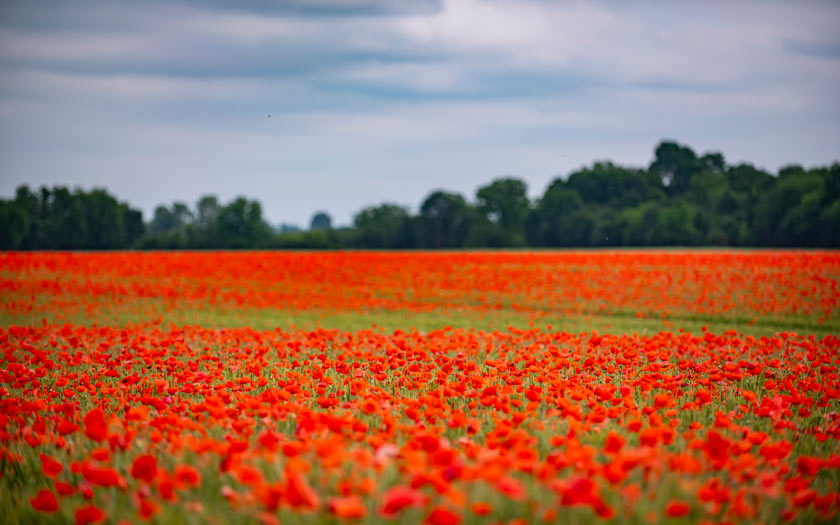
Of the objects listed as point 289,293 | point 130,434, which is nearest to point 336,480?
point 130,434

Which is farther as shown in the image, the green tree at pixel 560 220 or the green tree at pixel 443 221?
the green tree at pixel 443 221

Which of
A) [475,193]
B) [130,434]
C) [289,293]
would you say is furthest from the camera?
[475,193]

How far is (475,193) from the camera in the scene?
91.7 m

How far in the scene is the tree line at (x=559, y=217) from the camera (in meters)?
50.2

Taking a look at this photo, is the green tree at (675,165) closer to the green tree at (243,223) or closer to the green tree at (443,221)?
the green tree at (443,221)

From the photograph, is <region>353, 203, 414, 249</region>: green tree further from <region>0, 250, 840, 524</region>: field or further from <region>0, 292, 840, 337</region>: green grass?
<region>0, 250, 840, 524</region>: field

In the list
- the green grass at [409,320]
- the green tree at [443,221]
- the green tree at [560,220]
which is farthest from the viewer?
the green tree at [443,221]

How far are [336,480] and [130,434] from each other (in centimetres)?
189

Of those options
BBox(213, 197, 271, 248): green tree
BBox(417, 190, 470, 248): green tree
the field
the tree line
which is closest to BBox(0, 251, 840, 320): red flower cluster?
the field

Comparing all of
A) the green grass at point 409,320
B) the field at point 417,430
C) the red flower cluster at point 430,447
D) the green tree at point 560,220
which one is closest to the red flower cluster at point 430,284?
the green grass at point 409,320

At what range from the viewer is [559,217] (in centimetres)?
7319

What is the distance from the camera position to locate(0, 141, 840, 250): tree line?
5022 centimetres

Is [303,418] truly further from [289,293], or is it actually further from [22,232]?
[22,232]

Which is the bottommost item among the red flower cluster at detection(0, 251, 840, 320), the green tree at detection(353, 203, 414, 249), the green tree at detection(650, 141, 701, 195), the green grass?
the green grass
